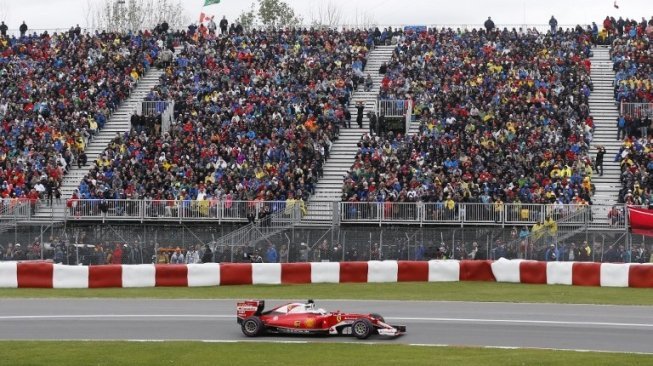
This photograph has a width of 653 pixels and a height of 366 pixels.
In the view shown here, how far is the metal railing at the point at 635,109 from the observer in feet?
148

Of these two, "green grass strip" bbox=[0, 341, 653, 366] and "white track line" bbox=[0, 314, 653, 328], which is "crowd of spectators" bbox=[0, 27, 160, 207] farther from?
"green grass strip" bbox=[0, 341, 653, 366]

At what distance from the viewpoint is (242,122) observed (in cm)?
4581

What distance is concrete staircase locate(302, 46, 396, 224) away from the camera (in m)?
37.8

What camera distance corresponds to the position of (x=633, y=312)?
23.4 metres

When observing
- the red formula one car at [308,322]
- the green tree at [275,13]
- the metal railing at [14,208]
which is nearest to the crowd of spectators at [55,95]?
the metal railing at [14,208]

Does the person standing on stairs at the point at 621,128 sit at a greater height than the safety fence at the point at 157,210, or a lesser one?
greater

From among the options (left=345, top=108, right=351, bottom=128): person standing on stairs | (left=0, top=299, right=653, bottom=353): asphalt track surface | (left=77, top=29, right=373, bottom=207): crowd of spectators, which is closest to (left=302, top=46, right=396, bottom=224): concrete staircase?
(left=345, top=108, right=351, bottom=128): person standing on stairs

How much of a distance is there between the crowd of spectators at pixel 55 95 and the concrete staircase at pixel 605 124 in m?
18.1

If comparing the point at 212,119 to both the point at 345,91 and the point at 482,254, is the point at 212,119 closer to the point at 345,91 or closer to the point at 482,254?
the point at 345,91

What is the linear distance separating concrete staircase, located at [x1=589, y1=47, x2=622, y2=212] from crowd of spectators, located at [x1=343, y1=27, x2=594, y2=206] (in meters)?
0.63

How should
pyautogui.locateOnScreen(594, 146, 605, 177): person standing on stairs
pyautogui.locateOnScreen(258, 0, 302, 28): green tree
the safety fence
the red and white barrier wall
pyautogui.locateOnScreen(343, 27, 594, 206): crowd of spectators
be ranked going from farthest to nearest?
pyautogui.locateOnScreen(258, 0, 302, 28): green tree < pyautogui.locateOnScreen(594, 146, 605, 177): person standing on stairs < pyautogui.locateOnScreen(343, 27, 594, 206): crowd of spectators < the safety fence < the red and white barrier wall

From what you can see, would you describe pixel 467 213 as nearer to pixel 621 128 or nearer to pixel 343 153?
pixel 343 153

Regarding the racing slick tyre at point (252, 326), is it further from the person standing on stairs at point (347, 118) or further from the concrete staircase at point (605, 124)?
the person standing on stairs at point (347, 118)

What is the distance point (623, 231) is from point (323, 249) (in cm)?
818
